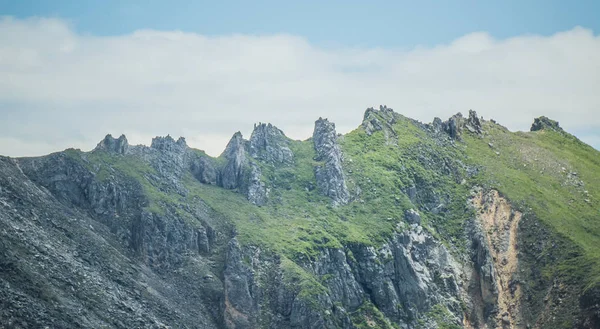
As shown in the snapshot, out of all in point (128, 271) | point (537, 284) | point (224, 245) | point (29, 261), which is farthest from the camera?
point (537, 284)

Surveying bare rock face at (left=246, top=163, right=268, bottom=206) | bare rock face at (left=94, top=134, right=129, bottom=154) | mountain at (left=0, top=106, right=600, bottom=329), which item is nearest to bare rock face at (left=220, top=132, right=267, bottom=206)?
bare rock face at (left=246, top=163, right=268, bottom=206)

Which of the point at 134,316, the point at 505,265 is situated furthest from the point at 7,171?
the point at 505,265

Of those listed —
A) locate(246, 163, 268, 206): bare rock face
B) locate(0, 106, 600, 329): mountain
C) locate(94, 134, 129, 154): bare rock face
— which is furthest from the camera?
locate(246, 163, 268, 206): bare rock face

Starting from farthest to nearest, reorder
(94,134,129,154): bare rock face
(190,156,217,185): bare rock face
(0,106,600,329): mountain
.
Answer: (190,156,217,185): bare rock face → (94,134,129,154): bare rock face → (0,106,600,329): mountain

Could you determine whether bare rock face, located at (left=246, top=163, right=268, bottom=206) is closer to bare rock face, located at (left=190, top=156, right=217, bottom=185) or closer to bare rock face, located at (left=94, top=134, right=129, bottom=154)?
bare rock face, located at (left=190, top=156, right=217, bottom=185)

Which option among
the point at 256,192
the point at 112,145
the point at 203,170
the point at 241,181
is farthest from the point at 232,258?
the point at 112,145

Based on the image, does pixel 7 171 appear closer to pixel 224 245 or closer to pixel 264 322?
pixel 224 245

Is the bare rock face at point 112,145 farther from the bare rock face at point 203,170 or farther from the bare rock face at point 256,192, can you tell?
the bare rock face at point 256,192

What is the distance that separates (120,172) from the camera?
577 feet

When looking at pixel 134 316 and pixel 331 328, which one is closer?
pixel 134 316

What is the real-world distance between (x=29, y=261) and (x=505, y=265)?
112115 millimetres

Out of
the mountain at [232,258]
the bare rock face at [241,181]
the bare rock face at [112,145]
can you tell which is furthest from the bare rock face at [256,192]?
the bare rock face at [112,145]

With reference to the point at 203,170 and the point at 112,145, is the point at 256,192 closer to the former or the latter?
the point at 203,170

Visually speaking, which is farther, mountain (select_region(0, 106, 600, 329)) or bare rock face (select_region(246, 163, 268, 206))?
bare rock face (select_region(246, 163, 268, 206))
